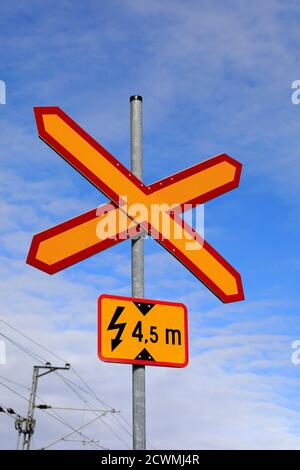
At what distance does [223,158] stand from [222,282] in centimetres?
95

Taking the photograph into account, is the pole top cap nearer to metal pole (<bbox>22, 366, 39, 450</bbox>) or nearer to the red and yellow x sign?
the red and yellow x sign

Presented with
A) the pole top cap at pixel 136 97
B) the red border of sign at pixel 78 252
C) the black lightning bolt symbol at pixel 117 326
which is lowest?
the black lightning bolt symbol at pixel 117 326

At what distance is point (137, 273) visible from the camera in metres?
3.94

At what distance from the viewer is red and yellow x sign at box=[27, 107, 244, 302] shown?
401 cm

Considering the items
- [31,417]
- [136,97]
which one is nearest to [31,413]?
[31,417]

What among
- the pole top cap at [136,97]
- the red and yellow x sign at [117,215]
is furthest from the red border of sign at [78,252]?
the pole top cap at [136,97]

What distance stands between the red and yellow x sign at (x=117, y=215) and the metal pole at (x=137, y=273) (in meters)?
0.10

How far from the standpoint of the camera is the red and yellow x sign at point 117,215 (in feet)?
13.2

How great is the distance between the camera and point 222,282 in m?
4.39

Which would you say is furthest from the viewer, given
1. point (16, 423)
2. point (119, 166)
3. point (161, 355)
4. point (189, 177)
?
point (16, 423)

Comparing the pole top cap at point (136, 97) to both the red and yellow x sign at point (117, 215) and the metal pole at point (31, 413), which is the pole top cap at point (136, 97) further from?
the metal pole at point (31, 413)

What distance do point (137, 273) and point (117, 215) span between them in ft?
1.39
